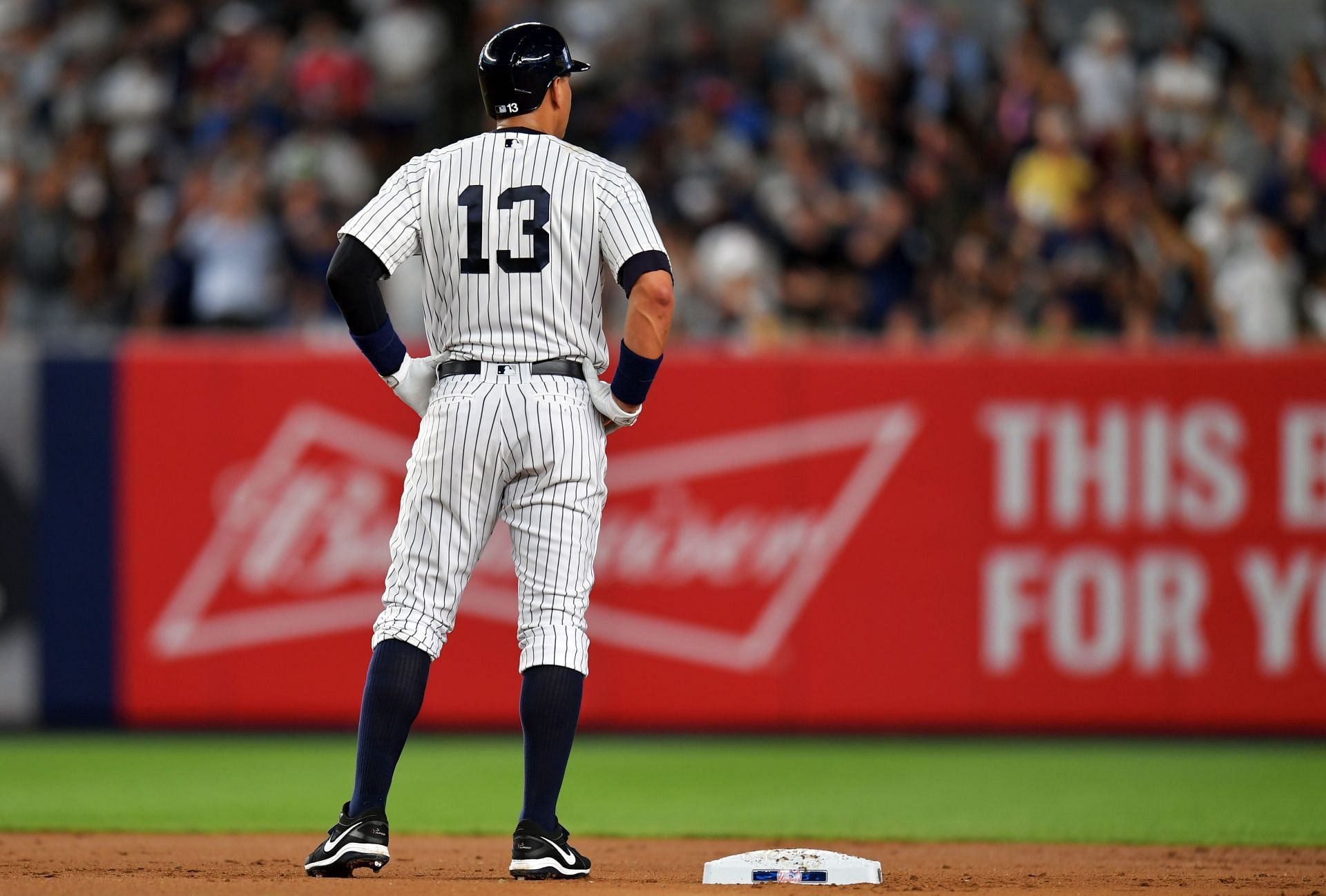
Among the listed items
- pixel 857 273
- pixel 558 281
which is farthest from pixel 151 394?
pixel 558 281

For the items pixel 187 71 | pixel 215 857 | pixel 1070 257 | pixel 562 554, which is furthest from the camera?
pixel 187 71

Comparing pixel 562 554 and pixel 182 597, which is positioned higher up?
pixel 182 597

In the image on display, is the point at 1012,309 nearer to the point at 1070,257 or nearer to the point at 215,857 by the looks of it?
the point at 1070,257

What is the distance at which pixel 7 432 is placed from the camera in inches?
382

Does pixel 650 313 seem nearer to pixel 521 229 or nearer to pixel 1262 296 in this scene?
pixel 521 229

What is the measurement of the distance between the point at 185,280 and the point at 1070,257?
205 inches

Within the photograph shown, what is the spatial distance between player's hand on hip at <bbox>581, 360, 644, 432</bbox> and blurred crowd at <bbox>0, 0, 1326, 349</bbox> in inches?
220

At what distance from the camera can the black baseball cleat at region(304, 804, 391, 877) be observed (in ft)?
14.5

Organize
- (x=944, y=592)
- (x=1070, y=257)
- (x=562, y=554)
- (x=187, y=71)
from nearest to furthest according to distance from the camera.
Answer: (x=562, y=554)
(x=944, y=592)
(x=1070, y=257)
(x=187, y=71)

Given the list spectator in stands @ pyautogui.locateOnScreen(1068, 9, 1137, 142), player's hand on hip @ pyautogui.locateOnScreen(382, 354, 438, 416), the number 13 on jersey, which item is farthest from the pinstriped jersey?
spectator in stands @ pyautogui.locateOnScreen(1068, 9, 1137, 142)

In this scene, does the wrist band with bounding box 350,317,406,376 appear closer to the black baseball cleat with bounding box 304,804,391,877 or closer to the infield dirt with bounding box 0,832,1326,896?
the black baseball cleat with bounding box 304,804,391,877

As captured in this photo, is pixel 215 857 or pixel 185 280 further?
pixel 185 280

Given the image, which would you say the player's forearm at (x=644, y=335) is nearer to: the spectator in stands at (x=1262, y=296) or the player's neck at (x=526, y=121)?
the player's neck at (x=526, y=121)

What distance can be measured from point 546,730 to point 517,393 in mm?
822
